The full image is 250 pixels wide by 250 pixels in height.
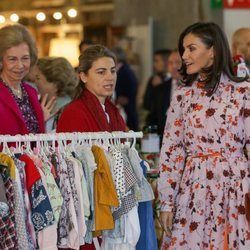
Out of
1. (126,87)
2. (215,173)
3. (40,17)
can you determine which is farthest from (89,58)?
(40,17)

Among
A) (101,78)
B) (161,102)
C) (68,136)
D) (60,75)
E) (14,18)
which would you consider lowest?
(68,136)

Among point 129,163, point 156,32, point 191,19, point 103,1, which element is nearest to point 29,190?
point 129,163

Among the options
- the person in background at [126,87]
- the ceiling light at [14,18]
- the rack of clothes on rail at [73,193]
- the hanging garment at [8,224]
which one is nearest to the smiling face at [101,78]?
the rack of clothes on rail at [73,193]

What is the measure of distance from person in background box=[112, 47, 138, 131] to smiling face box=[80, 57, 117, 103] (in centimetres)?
529

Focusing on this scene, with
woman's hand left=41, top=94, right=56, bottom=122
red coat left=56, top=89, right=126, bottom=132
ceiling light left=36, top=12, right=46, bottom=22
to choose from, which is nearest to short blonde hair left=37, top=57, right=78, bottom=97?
woman's hand left=41, top=94, right=56, bottom=122

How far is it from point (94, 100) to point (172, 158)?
0.67m

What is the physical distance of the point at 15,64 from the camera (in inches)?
205

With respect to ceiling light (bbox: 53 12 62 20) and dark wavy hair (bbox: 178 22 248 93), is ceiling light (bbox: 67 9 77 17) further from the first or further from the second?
dark wavy hair (bbox: 178 22 248 93)

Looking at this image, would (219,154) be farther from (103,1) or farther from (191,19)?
(103,1)

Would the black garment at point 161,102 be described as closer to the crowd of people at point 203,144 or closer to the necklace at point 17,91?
the necklace at point 17,91

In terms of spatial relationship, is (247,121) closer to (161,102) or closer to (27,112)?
(27,112)

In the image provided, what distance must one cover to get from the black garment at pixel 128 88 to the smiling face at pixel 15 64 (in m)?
5.26

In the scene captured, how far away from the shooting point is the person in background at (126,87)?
10508 millimetres

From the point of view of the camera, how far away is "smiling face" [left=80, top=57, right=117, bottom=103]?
5082 mm
